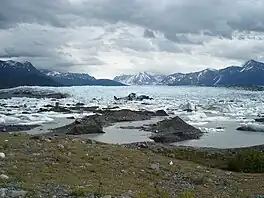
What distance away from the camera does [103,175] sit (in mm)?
12484

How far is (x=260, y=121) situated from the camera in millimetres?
52875

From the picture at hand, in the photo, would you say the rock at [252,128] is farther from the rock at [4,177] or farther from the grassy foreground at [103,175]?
the rock at [4,177]

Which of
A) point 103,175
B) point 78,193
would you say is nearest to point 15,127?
point 103,175

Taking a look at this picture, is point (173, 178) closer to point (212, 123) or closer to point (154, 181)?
point (154, 181)

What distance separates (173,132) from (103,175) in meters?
27.8

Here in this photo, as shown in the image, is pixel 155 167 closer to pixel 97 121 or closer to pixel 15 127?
pixel 97 121

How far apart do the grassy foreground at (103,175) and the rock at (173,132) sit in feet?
65.2

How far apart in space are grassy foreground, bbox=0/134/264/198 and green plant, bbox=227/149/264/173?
2.74 meters

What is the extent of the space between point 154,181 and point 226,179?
320cm

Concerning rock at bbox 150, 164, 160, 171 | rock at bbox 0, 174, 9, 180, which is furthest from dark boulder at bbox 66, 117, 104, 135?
rock at bbox 0, 174, 9, 180

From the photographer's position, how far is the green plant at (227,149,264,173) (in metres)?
19.1

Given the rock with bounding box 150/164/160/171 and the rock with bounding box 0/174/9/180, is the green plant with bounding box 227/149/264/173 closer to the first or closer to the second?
the rock with bounding box 150/164/160/171

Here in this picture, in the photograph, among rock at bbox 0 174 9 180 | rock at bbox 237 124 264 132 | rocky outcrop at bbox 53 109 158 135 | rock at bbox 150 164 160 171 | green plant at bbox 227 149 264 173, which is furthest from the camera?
rock at bbox 237 124 264 132

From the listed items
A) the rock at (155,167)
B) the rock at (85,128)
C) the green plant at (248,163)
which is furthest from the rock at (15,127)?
the rock at (155,167)
